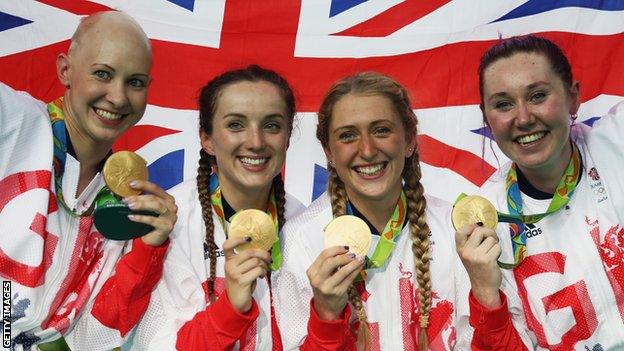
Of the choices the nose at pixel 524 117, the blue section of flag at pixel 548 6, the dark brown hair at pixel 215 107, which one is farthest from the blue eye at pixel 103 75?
the blue section of flag at pixel 548 6

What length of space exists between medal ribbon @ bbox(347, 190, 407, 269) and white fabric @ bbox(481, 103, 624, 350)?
51 centimetres

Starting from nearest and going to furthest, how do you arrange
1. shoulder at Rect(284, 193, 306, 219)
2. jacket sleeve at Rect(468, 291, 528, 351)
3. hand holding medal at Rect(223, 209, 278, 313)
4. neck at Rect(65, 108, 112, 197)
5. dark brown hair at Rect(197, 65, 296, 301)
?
hand holding medal at Rect(223, 209, 278, 313)
jacket sleeve at Rect(468, 291, 528, 351)
neck at Rect(65, 108, 112, 197)
dark brown hair at Rect(197, 65, 296, 301)
shoulder at Rect(284, 193, 306, 219)

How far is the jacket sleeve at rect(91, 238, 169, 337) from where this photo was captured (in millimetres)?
3785

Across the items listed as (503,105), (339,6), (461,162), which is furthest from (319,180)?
(503,105)

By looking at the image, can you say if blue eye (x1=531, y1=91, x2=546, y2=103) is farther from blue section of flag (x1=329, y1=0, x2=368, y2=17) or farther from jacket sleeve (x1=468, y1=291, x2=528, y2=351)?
blue section of flag (x1=329, y1=0, x2=368, y2=17)

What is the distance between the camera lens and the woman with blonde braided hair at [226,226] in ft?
11.8

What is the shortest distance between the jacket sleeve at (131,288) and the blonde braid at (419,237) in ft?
4.04

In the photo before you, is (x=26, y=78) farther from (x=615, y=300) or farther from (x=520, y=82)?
(x=615, y=300)

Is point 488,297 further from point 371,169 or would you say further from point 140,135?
point 140,135

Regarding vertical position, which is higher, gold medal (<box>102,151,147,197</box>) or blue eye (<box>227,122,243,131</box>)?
blue eye (<box>227,122,243,131</box>)

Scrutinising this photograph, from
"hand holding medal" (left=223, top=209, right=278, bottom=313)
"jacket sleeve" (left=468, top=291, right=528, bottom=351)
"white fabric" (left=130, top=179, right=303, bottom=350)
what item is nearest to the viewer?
"hand holding medal" (left=223, top=209, right=278, bottom=313)

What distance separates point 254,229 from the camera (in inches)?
143

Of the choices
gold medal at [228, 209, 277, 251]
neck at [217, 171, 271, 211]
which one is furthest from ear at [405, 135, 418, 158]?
gold medal at [228, 209, 277, 251]

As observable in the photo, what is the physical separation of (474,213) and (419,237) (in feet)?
1.47
